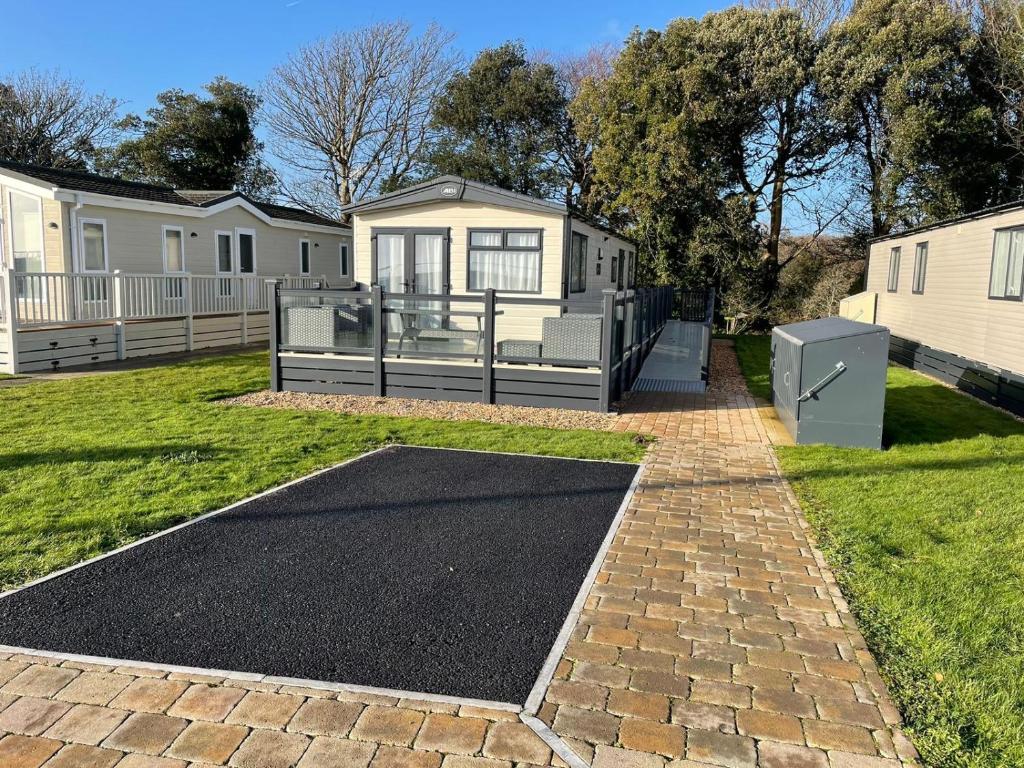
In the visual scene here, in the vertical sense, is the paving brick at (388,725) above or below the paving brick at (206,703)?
below

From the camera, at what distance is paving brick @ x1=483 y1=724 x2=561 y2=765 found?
2.39 metres

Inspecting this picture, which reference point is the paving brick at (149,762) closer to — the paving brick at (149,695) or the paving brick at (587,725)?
the paving brick at (149,695)

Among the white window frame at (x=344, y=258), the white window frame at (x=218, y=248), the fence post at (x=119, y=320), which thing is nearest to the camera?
the fence post at (x=119, y=320)

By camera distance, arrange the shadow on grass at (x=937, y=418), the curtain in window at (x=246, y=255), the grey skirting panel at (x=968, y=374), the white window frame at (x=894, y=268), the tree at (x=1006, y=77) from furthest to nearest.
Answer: the tree at (x=1006, y=77) → the curtain in window at (x=246, y=255) → the white window frame at (x=894, y=268) → the grey skirting panel at (x=968, y=374) → the shadow on grass at (x=937, y=418)

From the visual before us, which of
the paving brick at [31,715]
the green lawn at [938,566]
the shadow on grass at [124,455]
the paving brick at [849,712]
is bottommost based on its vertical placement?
the paving brick at [31,715]

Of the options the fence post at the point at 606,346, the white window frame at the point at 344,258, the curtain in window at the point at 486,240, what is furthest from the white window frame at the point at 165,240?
the fence post at the point at 606,346

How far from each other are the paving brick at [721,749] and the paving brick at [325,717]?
1.16 meters

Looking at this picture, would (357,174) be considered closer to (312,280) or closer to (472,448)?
(312,280)

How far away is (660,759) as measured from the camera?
7.88ft

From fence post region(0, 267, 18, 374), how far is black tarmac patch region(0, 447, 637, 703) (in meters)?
8.14

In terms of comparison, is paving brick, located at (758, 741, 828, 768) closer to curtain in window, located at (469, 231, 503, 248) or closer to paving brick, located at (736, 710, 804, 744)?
paving brick, located at (736, 710, 804, 744)

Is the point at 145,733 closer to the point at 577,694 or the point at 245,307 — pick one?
the point at 577,694

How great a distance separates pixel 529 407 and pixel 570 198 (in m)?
22.0

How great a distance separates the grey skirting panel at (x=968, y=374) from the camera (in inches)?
363
